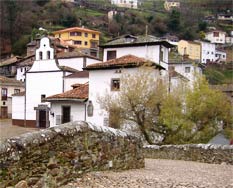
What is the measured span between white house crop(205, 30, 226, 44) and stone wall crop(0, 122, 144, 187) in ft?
376

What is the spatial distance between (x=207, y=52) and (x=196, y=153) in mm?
92096

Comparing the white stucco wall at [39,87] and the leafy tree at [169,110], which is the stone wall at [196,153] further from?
the white stucco wall at [39,87]

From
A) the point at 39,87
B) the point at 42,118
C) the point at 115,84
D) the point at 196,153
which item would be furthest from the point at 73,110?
the point at 196,153

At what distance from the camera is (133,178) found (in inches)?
330

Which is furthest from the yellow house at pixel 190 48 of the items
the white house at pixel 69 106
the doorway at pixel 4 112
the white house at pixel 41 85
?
the white house at pixel 69 106

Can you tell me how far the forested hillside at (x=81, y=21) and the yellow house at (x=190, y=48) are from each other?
11.8m

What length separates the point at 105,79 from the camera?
2888cm

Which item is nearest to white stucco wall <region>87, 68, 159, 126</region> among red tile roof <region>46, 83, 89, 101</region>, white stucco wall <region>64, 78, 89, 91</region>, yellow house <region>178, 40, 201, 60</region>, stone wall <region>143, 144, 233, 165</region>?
red tile roof <region>46, 83, 89, 101</region>

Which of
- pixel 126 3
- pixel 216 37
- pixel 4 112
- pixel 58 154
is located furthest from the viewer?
pixel 126 3

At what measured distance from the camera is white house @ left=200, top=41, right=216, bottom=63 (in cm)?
10331

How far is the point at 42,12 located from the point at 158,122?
272ft

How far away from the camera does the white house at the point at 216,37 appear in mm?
A: 120331

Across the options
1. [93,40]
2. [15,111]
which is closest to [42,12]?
[93,40]

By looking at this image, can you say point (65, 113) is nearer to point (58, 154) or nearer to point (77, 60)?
point (77, 60)
